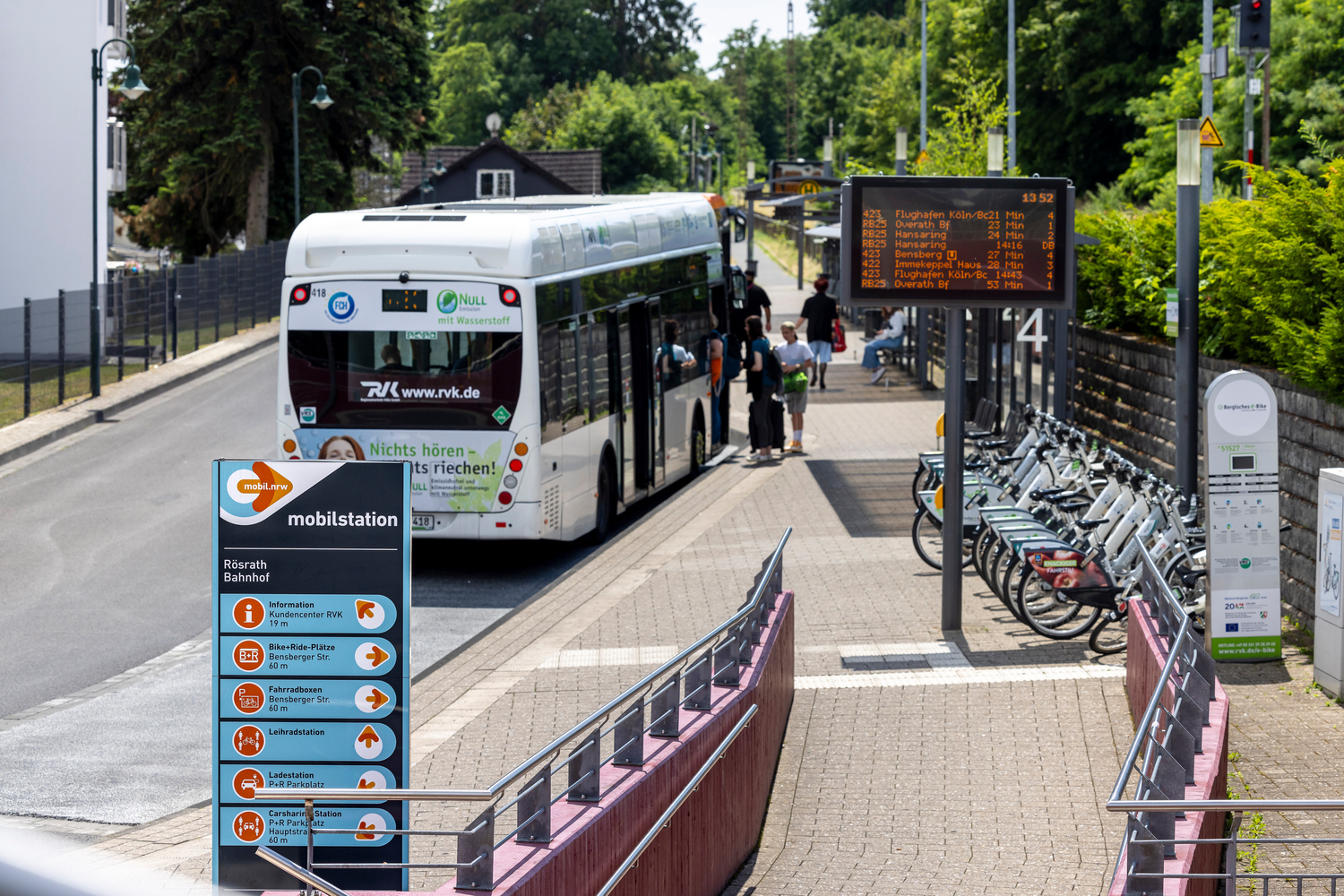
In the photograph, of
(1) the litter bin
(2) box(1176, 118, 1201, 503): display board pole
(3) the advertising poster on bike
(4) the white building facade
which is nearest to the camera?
(1) the litter bin

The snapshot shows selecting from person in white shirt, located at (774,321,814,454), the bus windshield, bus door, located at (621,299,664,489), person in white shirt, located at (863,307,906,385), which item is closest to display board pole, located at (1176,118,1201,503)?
the bus windshield

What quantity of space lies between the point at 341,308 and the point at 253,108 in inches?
1362

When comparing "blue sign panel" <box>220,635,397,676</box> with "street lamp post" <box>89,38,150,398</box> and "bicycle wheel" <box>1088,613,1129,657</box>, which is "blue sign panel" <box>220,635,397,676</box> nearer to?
"bicycle wheel" <box>1088,613,1129,657</box>

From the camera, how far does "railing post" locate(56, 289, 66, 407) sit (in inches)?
990

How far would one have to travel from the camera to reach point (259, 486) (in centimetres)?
542

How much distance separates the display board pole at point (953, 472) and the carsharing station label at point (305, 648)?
6.60 meters

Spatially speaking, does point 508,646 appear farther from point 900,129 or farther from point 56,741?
point 900,129

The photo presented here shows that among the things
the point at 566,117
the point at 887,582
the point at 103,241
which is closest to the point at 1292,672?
the point at 887,582

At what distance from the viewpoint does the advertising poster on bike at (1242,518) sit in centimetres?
998

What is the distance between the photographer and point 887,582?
1336 centimetres

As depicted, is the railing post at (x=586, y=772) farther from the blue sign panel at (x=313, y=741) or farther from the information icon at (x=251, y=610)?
the information icon at (x=251, y=610)

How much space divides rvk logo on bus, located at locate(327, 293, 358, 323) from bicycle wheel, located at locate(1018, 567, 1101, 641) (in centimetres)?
615

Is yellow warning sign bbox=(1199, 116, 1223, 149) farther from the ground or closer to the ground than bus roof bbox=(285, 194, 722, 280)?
farther from the ground

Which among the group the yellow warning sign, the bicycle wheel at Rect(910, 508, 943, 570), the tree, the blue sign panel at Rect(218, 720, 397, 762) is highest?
the tree
